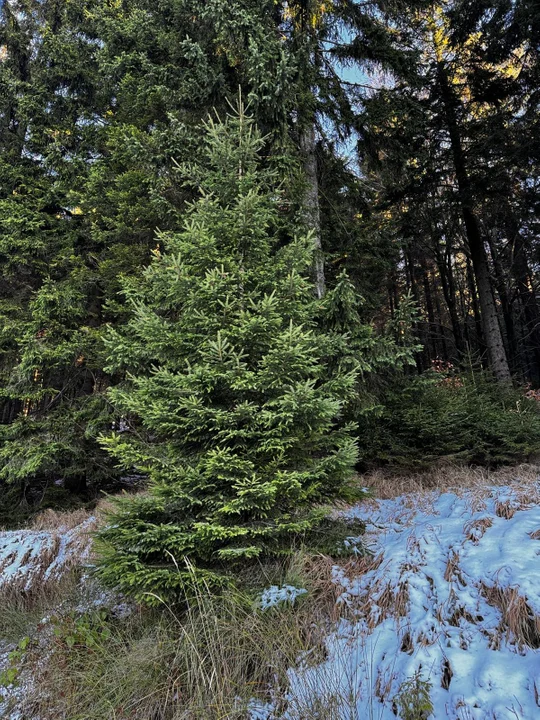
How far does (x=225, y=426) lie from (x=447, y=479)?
3089mm

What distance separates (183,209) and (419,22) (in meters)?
6.95

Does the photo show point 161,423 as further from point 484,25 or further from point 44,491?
point 484,25

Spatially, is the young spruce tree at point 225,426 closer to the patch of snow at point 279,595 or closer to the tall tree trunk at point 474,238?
the patch of snow at point 279,595

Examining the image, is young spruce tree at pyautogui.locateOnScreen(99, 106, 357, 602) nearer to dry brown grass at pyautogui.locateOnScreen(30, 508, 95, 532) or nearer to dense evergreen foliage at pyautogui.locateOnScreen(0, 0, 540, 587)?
dense evergreen foliage at pyautogui.locateOnScreen(0, 0, 540, 587)

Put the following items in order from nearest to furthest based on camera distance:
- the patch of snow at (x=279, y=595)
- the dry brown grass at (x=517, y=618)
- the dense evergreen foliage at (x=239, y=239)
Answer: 1. the dry brown grass at (x=517, y=618)
2. the patch of snow at (x=279, y=595)
3. the dense evergreen foliage at (x=239, y=239)

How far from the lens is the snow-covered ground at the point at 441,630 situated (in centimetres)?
178

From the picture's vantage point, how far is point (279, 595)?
8.31 ft

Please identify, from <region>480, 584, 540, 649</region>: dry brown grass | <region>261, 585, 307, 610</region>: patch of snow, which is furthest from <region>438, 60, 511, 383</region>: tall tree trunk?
<region>261, 585, 307, 610</region>: patch of snow

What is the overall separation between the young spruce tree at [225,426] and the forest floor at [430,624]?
A: 54 centimetres

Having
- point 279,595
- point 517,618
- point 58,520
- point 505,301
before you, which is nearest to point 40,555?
point 58,520

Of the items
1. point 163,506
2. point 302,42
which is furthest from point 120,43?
point 163,506

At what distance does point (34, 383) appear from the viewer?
23.0 ft

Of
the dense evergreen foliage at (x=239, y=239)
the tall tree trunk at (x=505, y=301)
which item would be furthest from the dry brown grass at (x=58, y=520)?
the tall tree trunk at (x=505, y=301)

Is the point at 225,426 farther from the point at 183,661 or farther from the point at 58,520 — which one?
the point at 58,520
